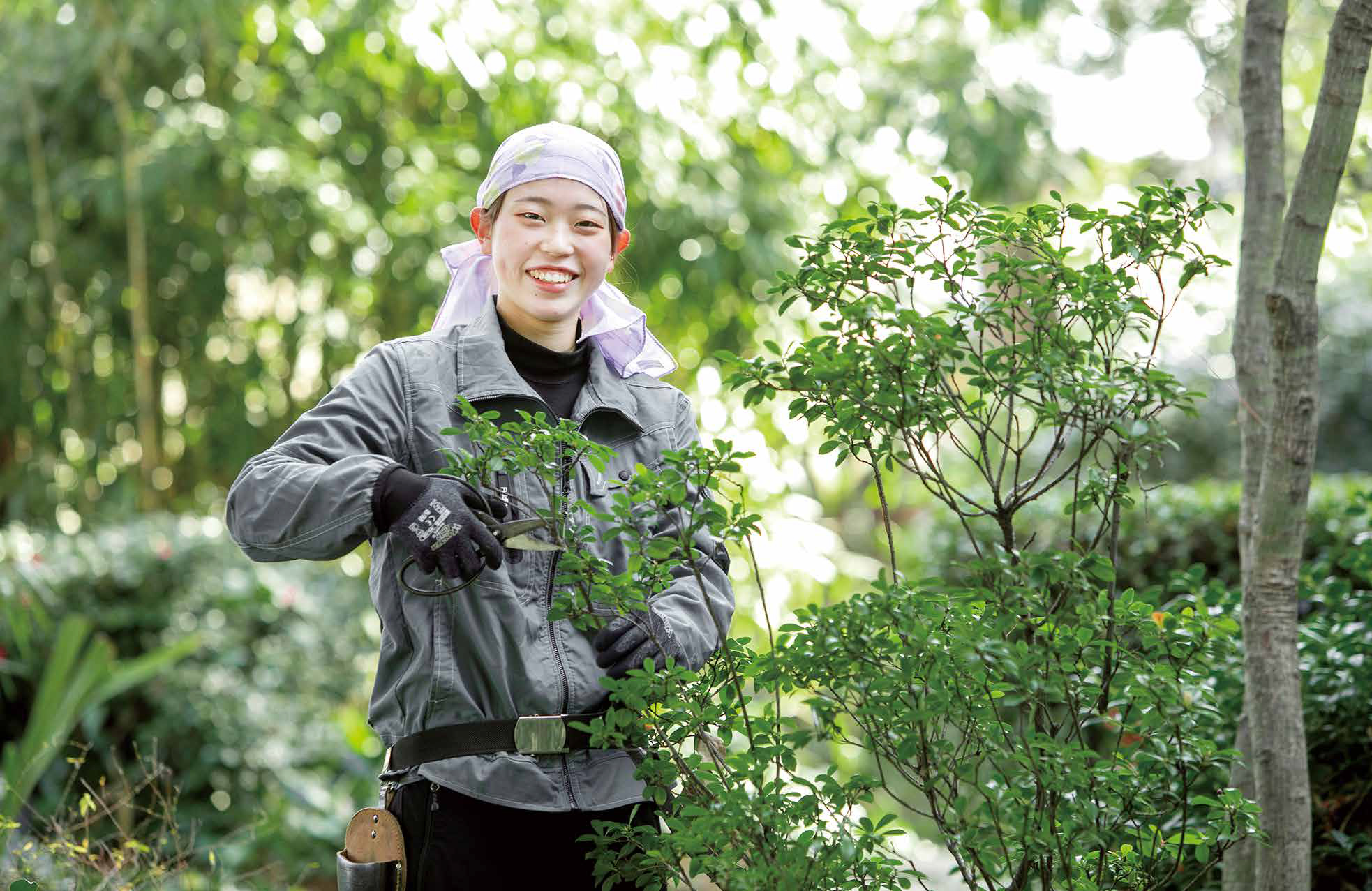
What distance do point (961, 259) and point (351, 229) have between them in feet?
12.2

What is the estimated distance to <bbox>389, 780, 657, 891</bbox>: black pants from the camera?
1868mm

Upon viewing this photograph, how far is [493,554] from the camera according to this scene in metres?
1.70

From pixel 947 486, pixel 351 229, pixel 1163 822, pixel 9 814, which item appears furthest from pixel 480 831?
pixel 351 229

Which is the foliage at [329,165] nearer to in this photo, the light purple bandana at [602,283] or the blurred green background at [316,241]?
the blurred green background at [316,241]

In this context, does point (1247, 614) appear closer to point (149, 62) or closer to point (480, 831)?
point (480, 831)

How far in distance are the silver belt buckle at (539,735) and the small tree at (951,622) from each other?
8 cm

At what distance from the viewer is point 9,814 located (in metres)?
3.01

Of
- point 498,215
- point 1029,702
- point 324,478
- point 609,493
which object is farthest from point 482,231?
point 1029,702

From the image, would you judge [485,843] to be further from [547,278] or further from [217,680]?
[217,680]

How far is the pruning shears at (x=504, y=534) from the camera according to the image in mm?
1767

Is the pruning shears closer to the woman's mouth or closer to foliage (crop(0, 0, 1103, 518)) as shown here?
the woman's mouth

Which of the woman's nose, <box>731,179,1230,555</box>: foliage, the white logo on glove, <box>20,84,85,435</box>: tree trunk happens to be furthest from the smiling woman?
<box>20,84,85,435</box>: tree trunk

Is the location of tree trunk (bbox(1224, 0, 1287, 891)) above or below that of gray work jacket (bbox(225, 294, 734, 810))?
above

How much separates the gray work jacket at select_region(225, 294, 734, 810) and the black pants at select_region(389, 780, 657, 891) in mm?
42
